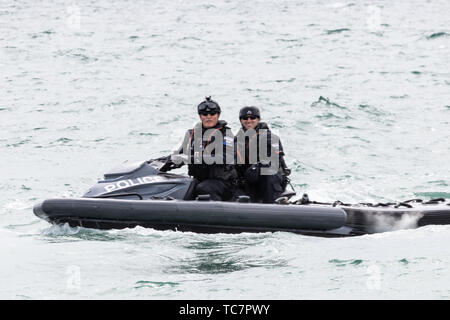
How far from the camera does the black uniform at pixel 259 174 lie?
957 cm

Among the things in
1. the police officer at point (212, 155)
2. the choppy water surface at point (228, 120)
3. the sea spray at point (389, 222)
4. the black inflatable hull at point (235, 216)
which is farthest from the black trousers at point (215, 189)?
the sea spray at point (389, 222)

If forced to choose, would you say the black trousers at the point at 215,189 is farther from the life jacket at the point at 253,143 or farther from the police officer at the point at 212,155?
the life jacket at the point at 253,143

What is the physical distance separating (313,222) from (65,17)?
24701 mm

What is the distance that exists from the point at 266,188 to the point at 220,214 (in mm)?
709

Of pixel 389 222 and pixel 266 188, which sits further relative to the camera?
pixel 266 188

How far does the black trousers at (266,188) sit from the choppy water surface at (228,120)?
1.97 ft

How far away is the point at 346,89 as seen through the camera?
810 inches

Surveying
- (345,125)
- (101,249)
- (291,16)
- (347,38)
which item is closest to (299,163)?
(345,125)

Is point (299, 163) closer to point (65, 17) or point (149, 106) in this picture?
point (149, 106)

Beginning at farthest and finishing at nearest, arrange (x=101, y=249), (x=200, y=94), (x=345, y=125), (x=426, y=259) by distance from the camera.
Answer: (x=200, y=94) < (x=345, y=125) < (x=101, y=249) < (x=426, y=259)

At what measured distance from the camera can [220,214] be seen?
30.3 feet

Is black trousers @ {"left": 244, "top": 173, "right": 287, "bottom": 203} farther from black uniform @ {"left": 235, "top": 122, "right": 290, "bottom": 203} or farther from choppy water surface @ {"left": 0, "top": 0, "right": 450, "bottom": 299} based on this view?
choppy water surface @ {"left": 0, "top": 0, "right": 450, "bottom": 299}

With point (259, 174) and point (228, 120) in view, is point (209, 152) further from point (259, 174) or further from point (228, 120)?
point (228, 120)

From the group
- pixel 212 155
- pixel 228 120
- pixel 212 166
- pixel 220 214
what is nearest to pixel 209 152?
pixel 212 155
